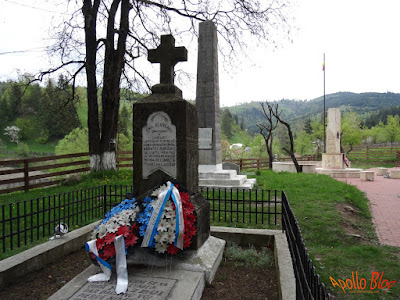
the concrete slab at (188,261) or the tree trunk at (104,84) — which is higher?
the tree trunk at (104,84)

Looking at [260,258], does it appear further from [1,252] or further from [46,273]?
[1,252]

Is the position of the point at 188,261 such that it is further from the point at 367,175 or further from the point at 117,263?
the point at 367,175

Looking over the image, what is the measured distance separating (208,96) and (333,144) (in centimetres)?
1499

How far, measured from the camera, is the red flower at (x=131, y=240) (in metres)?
3.38

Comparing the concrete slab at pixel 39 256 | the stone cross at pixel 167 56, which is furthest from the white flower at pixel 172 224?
the stone cross at pixel 167 56

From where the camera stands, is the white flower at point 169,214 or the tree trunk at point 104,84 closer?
the white flower at point 169,214

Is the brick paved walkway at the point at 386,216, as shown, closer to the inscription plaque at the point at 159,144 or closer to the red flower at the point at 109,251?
the inscription plaque at the point at 159,144

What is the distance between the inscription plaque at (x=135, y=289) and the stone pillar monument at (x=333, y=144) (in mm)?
20684

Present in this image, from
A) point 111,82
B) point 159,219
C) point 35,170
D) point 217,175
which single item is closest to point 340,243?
point 159,219

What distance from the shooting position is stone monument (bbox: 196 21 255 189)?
10.1 m

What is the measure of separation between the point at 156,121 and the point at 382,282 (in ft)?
12.4

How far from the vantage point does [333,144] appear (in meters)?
21.2

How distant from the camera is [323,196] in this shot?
28.6 ft

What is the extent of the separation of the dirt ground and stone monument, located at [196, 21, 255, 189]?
242 inches
